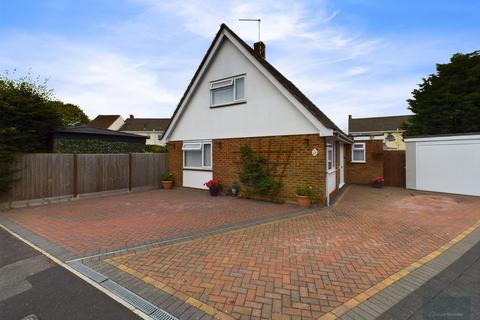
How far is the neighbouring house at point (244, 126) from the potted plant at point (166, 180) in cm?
32

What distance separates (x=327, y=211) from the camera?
25.2 ft

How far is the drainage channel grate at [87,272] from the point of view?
3.46 meters

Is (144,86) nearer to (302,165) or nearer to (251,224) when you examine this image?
(302,165)

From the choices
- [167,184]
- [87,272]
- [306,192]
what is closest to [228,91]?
[306,192]

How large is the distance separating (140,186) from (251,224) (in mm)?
8417

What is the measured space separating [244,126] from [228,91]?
1985 millimetres

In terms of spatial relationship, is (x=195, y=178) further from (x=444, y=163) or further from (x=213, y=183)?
(x=444, y=163)

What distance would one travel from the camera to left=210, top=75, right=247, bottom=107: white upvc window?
10.4m

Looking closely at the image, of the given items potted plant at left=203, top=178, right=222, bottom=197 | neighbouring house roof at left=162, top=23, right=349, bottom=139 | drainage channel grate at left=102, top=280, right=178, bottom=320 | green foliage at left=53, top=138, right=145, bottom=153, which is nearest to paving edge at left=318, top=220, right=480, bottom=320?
drainage channel grate at left=102, top=280, right=178, bottom=320

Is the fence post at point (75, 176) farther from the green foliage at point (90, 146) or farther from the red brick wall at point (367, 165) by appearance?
the red brick wall at point (367, 165)

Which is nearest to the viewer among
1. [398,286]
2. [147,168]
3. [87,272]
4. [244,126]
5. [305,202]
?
[398,286]

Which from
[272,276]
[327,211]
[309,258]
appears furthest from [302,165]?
[272,276]

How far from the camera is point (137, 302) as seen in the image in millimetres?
2900

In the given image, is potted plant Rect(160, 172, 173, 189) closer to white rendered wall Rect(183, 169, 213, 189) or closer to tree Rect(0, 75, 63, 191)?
white rendered wall Rect(183, 169, 213, 189)
